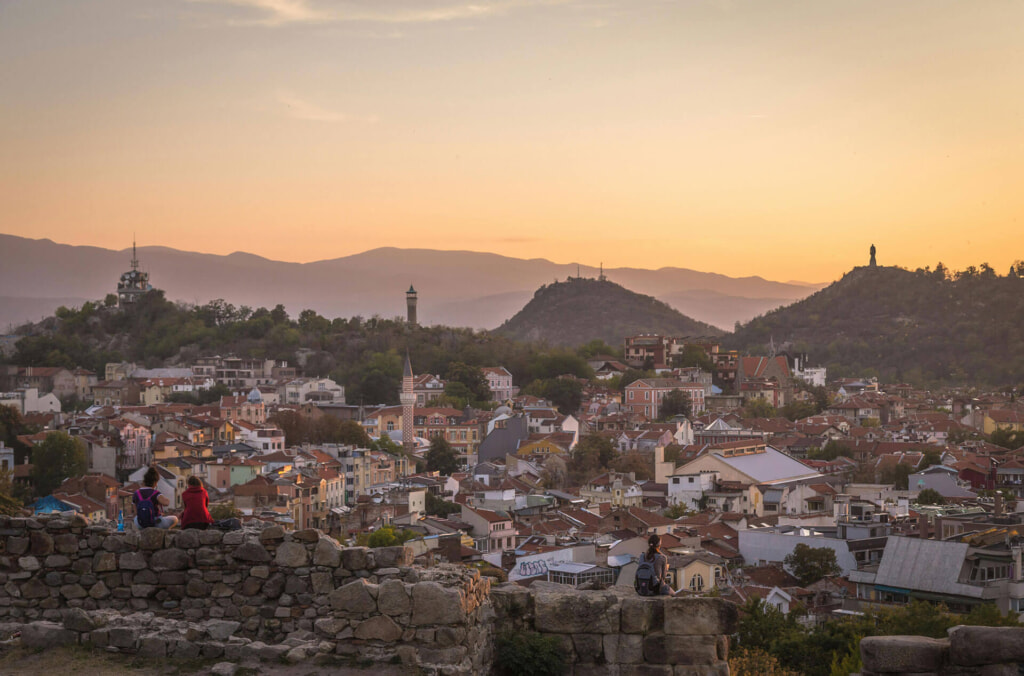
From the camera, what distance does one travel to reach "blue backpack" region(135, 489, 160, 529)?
563 cm

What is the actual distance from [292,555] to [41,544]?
136cm

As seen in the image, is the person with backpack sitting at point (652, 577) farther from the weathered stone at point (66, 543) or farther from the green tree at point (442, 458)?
the green tree at point (442, 458)

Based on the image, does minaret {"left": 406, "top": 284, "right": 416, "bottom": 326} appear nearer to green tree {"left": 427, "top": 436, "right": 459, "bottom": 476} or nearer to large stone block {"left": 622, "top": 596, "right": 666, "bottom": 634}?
green tree {"left": 427, "top": 436, "right": 459, "bottom": 476}

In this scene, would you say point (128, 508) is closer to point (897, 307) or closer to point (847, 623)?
point (847, 623)

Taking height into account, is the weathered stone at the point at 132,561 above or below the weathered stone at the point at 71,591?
above

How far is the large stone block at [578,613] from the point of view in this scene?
185 inches

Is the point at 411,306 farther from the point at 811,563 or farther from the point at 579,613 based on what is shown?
the point at 579,613

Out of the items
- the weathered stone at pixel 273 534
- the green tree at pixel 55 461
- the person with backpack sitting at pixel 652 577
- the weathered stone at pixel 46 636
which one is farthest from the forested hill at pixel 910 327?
the weathered stone at pixel 46 636

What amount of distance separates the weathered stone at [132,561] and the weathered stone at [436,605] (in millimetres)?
1637

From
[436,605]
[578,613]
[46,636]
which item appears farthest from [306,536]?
[578,613]

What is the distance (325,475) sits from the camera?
34.3m

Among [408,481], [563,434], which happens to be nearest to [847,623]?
[408,481]

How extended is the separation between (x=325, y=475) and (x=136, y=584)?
1161 inches

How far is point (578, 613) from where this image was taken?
4.74 meters
